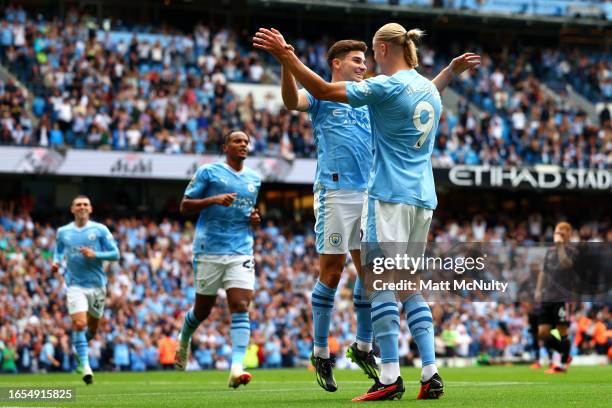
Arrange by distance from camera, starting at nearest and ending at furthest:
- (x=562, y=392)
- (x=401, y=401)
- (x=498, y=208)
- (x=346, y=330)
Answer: (x=401, y=401)
(x=562, y=392)
(x=346, y=330)
(x=498, y=208)

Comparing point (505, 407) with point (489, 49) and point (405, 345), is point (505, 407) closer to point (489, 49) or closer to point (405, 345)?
point (405, 345)

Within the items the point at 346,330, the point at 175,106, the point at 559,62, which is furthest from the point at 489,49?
the point at 346,330

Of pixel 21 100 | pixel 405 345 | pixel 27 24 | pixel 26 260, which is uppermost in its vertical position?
pixel 27 24

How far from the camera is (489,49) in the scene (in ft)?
148

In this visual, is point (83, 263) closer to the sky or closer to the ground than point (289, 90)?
closer to the ground

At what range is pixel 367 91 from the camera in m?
8.50

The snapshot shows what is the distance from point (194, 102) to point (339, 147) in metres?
24.5

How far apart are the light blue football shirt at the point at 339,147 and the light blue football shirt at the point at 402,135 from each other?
1492 mm

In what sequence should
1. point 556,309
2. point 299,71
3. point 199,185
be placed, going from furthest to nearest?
1. point 556,309
2. point 199,185
3. point 299,71

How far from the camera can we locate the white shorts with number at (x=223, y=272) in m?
12.2

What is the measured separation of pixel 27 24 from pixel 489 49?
18.4 metres

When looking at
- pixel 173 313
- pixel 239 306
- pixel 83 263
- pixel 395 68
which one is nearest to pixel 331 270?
pixel 239 306

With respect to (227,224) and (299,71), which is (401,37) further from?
Answer: (227,224)

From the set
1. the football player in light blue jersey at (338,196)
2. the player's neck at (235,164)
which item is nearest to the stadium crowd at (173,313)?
the player's neck at (235,164)
